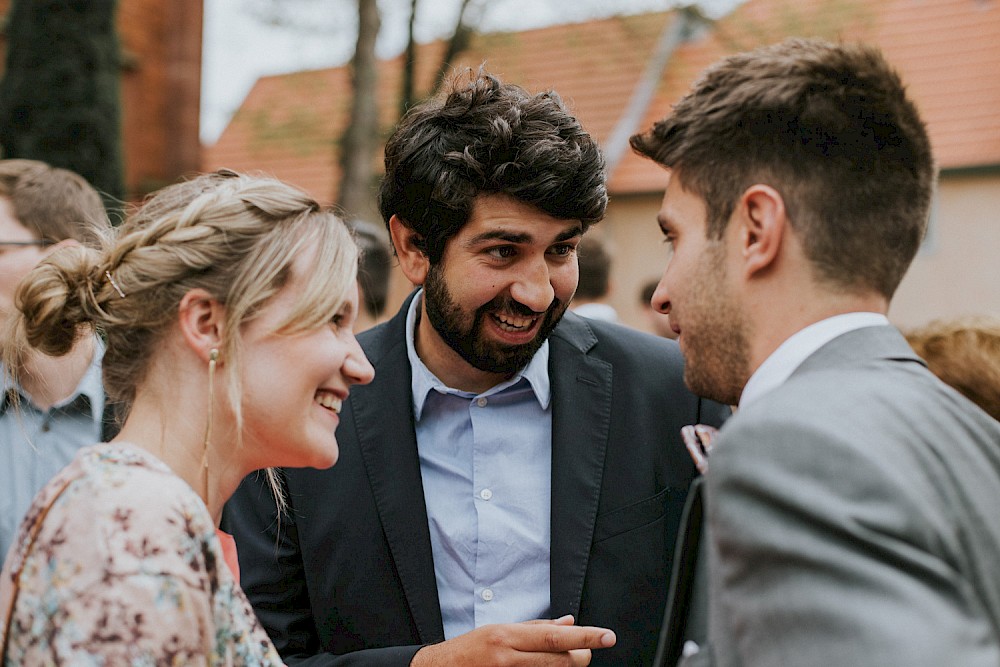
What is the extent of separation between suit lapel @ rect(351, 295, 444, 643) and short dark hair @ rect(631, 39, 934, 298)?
1236mm

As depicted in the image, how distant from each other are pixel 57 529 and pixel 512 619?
4.48 ft

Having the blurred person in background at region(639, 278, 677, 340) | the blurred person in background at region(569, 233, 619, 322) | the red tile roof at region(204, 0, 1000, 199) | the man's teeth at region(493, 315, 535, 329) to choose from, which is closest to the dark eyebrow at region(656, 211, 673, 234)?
the man's teeth at region(493, 315, 535, 329)

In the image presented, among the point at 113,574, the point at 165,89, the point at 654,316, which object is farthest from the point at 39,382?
the point at 165,89

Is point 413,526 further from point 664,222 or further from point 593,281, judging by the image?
point 593,281

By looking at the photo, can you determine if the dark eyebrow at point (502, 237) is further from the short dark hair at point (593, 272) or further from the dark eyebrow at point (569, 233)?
the short dark hair at point (593, 272)

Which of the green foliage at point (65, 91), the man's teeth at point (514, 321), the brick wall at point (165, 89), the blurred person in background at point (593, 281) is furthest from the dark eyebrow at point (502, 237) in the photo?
the brick wall at point (165, 89)

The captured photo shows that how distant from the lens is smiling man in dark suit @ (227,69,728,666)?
283 centimetres

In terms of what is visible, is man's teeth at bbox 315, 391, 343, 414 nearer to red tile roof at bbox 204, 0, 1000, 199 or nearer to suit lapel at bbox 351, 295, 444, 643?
suit lapel at bbox 351, 295, 444, 643

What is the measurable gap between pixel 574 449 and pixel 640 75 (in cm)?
1976

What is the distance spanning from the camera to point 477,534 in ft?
9.38

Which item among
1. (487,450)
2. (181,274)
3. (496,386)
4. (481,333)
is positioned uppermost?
(181,274)

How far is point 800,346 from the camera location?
6.27 ft

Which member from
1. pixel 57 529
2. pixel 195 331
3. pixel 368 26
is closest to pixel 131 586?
pixel 57 529

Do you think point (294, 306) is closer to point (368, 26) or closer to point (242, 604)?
point (242, 604)
